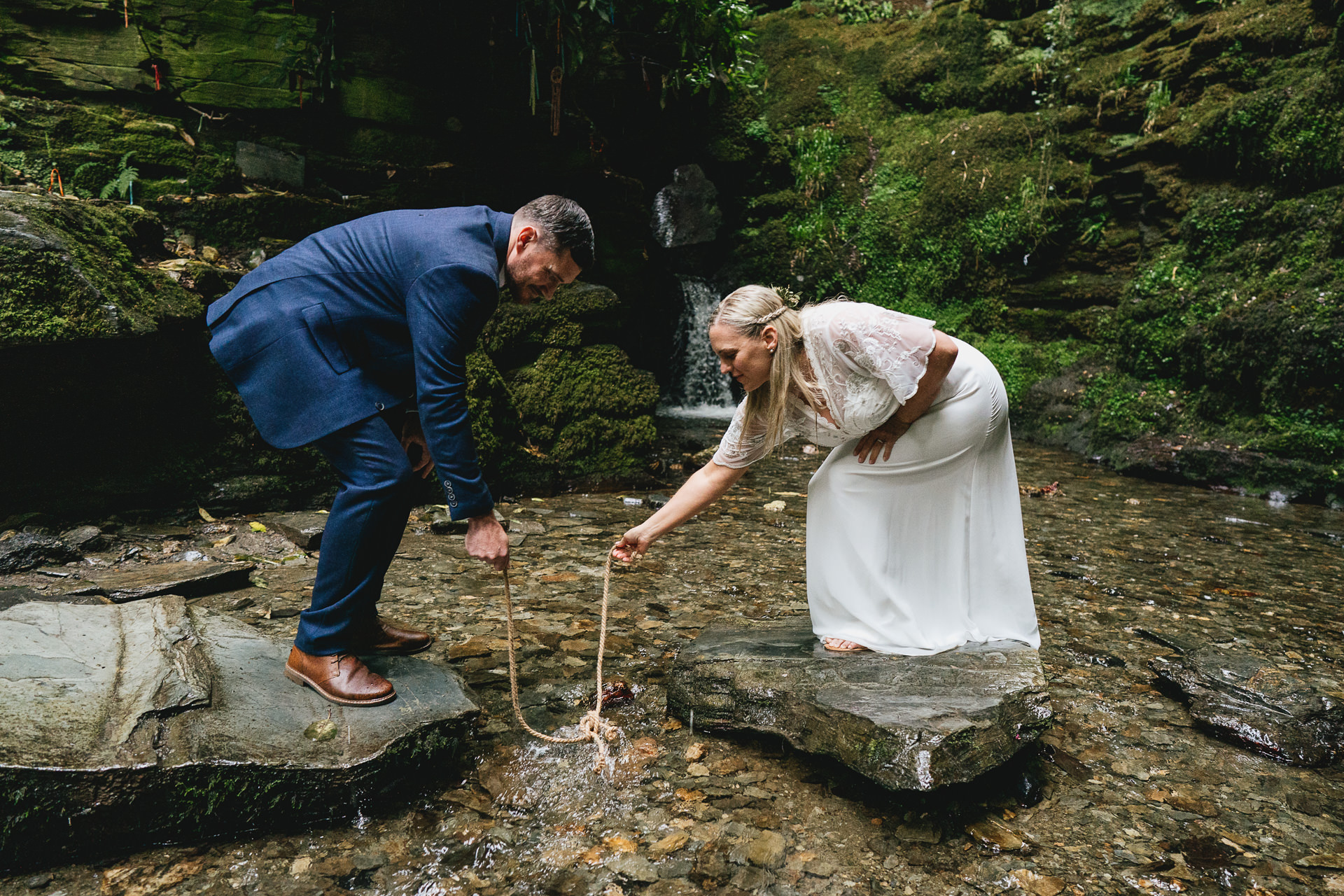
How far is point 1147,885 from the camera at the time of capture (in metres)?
2.25

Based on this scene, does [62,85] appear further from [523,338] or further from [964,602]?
[964,602]

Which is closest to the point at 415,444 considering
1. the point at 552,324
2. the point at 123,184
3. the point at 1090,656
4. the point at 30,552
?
the point at 30,552

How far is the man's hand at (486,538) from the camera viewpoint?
103 inches

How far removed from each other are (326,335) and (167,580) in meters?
2.14

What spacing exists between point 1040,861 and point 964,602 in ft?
3.64

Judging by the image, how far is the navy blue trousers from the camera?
263 cm

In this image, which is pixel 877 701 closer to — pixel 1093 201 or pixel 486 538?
pixel 486 538

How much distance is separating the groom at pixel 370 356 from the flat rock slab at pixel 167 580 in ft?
5.33

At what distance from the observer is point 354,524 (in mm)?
2629

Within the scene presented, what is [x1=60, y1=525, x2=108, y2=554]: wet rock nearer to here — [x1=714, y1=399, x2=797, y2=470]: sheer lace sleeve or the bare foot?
[x1=714, y1=399, x2=797, y2=470]: sheer lace sleeve

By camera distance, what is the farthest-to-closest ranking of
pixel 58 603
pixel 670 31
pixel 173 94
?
pixel 670 31
pixel 173 94
pixel 58 603

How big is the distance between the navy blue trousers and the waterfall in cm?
928

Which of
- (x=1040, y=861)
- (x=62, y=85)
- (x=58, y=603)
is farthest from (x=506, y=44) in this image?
(x=1040, y=861)

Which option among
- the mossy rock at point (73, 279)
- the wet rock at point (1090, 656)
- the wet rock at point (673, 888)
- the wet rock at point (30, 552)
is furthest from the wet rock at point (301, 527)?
the wet rock at point (1090, 656)
